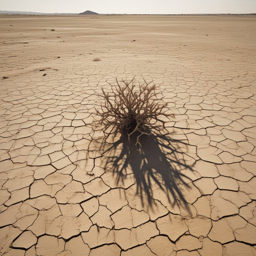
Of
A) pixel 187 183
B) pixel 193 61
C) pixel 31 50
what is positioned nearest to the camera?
pixel 187 183

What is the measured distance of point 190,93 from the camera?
10.1ft

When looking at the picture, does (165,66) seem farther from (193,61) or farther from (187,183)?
(187,183)

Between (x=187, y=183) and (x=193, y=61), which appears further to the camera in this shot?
(x=193, y=61)

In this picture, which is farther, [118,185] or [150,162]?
[150,162]

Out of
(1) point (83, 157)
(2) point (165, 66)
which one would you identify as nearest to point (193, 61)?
(2) point (165, 66)

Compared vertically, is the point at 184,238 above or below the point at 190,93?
below

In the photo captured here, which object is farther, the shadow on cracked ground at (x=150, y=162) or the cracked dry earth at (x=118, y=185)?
the shadow on cracked ground at (x=150, y=162)

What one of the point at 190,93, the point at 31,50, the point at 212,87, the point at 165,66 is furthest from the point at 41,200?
the point at 31,50

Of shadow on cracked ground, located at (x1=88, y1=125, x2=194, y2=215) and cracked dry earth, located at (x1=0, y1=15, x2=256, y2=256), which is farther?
shadow on cracked ground, located at (x1=88, y1=125, x2=194, y2=215)

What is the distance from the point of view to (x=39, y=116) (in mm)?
2410

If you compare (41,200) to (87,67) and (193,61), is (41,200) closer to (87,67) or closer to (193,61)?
(87,67)

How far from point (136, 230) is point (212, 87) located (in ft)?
10.4

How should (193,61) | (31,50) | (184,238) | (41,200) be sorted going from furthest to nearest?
(31,50), (193,61), (41,200), (184,238)

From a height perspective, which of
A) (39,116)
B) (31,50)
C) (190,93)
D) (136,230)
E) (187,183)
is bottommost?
(136,230)
